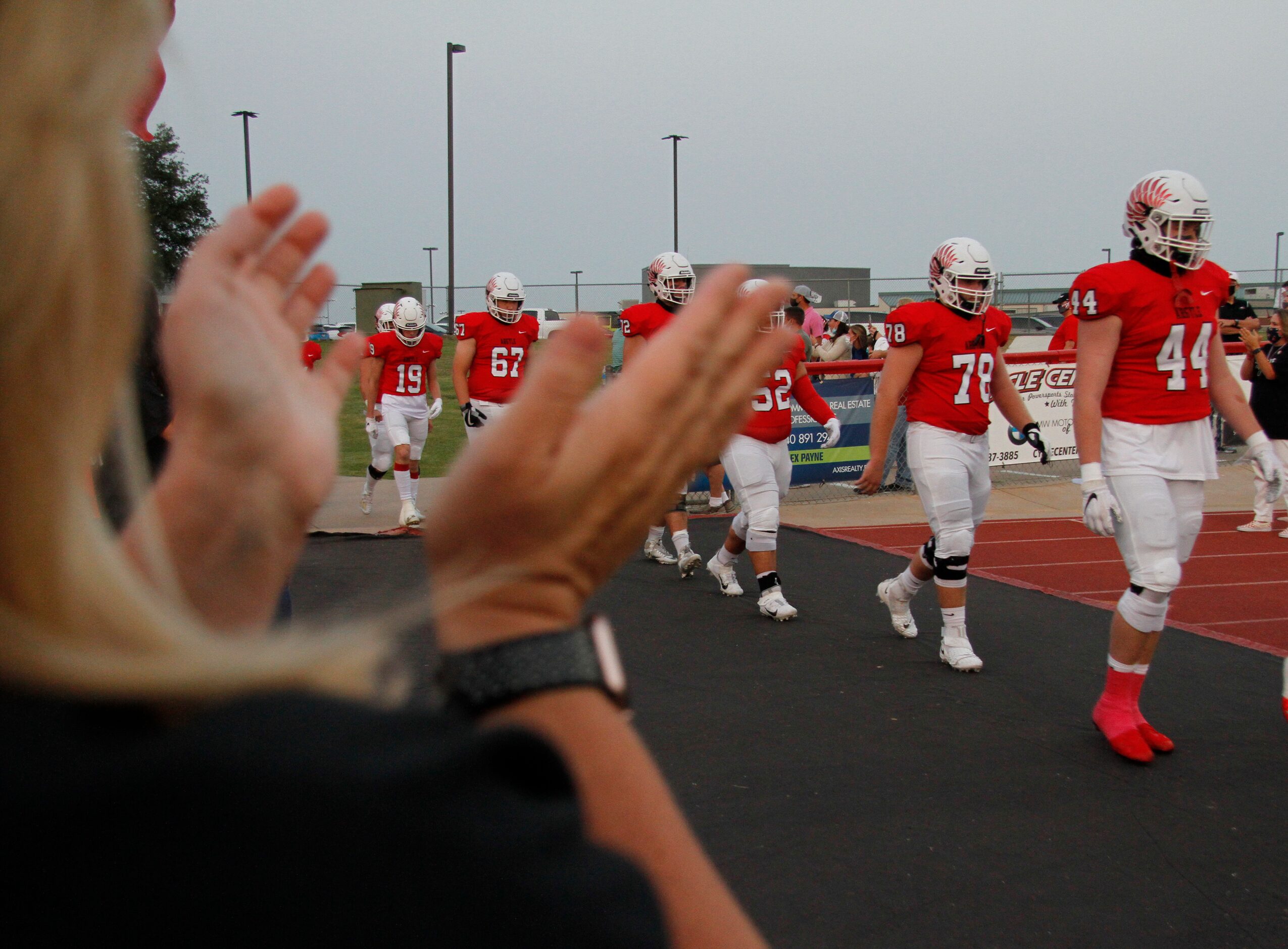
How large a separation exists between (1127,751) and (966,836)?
111 cm

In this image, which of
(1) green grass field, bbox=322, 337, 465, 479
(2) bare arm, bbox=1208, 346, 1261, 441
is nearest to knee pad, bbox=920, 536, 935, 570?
(2) bare arm, bbox=1208, 346, 1261, 441

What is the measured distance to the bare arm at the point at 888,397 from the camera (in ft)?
19.5

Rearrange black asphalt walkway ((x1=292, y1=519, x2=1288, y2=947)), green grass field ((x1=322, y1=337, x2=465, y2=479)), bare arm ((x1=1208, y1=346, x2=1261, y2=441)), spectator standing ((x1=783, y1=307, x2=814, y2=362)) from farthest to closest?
green grass field ((x1=322, y1=337, x2=465, y2=479)), spectator standing ((x1=783, y1=307, x2=814, y2=362)), bare arm ((x1=1208, y1=346, x2=1261, y2=441)), black asphalt walkway ((x1=292, y1=519, x2=1288, y2=947))

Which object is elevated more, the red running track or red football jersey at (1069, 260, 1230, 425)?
red football jersey at (1069, 260, 1230, 425)

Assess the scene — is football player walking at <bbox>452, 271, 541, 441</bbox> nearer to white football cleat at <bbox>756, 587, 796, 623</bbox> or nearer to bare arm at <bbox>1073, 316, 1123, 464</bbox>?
white football cleat at <bbox>756, 587, 796, 623</bbox>

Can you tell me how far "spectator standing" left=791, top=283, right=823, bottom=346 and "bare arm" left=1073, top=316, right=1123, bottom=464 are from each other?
7589 millimetres

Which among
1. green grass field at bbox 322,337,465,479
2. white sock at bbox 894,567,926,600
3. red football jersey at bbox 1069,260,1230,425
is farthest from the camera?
green grass field at bbox 322,337,465,479

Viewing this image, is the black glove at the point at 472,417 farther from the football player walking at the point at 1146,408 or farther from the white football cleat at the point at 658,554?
the football player walking at the point at 1146,408

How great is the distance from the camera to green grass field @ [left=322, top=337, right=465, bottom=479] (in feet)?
48.8

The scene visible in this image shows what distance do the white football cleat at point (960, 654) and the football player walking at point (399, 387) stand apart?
6417 millimetres

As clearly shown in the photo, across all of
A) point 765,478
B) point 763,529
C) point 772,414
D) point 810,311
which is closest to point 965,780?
point 763,529

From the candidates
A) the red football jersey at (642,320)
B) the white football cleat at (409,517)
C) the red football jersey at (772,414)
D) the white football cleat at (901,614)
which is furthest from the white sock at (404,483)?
the white football cleat at (901,614)

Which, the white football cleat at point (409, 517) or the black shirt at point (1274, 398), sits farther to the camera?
the white football cleat at point (409, 517)

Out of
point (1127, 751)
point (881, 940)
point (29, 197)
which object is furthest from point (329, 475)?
point (1127, 751)
